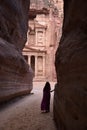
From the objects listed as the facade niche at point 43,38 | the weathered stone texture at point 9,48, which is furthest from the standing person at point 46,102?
the facade niche at point 43,38

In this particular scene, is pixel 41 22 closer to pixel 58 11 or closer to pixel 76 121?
pixel 58 11

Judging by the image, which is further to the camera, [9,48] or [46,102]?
[9,48]

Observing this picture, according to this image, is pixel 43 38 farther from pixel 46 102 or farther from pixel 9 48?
pixel 46 102

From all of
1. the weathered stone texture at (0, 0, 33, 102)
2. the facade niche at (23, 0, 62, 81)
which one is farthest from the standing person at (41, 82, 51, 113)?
the facade niche at (23, 0, 62, 81)

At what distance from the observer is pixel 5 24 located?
456 inches

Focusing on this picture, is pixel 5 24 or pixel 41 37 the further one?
pixel 41 37

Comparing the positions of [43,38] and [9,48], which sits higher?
[43,38]

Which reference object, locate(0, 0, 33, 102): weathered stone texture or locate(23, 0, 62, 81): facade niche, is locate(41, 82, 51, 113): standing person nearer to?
locate(0, 0, 33, 102): weathered stone texture

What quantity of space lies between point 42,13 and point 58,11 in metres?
3.89

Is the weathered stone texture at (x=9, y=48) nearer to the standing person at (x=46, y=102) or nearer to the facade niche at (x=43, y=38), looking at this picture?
the standing person at (x=46, y=102)

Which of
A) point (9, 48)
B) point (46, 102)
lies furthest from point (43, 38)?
point (46, 102)

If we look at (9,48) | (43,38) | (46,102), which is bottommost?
(46,102)

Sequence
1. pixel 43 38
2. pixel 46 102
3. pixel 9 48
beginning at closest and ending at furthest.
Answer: pixel 46 102
pixel 9 48
pixel 43 38

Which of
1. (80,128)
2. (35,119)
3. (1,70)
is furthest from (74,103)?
(1,70)
